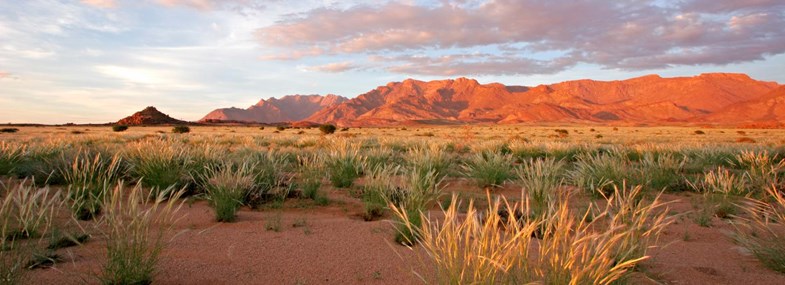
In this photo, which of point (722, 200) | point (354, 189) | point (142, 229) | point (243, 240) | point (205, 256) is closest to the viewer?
point (142, 229)

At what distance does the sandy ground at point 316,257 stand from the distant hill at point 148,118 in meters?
97.0

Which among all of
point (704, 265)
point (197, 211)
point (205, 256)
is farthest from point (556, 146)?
point (205, 256)

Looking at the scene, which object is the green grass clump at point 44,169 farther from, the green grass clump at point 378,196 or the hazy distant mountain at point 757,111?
the hazy distant mountain at point 757,111

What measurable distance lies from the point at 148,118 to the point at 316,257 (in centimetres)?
10544

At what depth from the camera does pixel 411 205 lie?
4.29m

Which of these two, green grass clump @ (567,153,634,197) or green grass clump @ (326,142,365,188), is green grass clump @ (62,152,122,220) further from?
green grass clump @ (567,153,634,197)

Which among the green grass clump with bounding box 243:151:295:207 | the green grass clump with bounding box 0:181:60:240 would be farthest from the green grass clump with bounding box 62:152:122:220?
the green grass clump with bounding box 243:151:295:207

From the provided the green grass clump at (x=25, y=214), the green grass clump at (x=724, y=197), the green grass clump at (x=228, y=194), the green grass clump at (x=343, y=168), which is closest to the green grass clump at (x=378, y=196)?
the green grass clump at (x=228, y=194)

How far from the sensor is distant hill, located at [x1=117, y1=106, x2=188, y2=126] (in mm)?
90475

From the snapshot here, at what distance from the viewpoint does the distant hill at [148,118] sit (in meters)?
90.5

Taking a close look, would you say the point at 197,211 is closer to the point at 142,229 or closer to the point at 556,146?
the point at 142,229

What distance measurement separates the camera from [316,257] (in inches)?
135

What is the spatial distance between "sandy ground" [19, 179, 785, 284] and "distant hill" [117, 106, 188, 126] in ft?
318

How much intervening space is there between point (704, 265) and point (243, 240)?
3.84m
